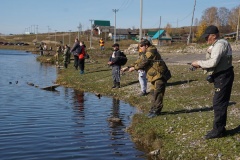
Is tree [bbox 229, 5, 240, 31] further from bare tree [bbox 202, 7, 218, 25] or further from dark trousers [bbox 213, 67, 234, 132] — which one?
dark trousers [bbox 213, 67, 234, 132]

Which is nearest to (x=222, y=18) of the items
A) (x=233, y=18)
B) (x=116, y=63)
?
(x=233, y=18)

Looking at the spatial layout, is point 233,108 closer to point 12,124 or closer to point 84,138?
point 84,138

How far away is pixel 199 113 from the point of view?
42.8 ft

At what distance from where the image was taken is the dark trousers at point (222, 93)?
930 centimetres

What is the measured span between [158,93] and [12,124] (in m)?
5.50

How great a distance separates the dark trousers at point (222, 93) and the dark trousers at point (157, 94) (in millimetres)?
3779

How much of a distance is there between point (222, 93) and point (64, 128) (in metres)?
6.10

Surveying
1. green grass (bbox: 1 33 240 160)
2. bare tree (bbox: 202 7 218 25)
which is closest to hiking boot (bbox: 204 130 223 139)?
green grass (bbox: 1 33 240 160)

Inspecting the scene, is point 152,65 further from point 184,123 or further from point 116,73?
point 116,73

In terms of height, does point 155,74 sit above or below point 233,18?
below

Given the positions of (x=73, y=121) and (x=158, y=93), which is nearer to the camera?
(x=158, y=93)

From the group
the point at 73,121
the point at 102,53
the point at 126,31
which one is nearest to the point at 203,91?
the point at 73,121

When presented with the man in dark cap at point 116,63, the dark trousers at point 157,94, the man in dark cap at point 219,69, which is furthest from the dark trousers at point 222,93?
the man in dark cap at point 116,63

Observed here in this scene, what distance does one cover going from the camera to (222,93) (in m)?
9.30
